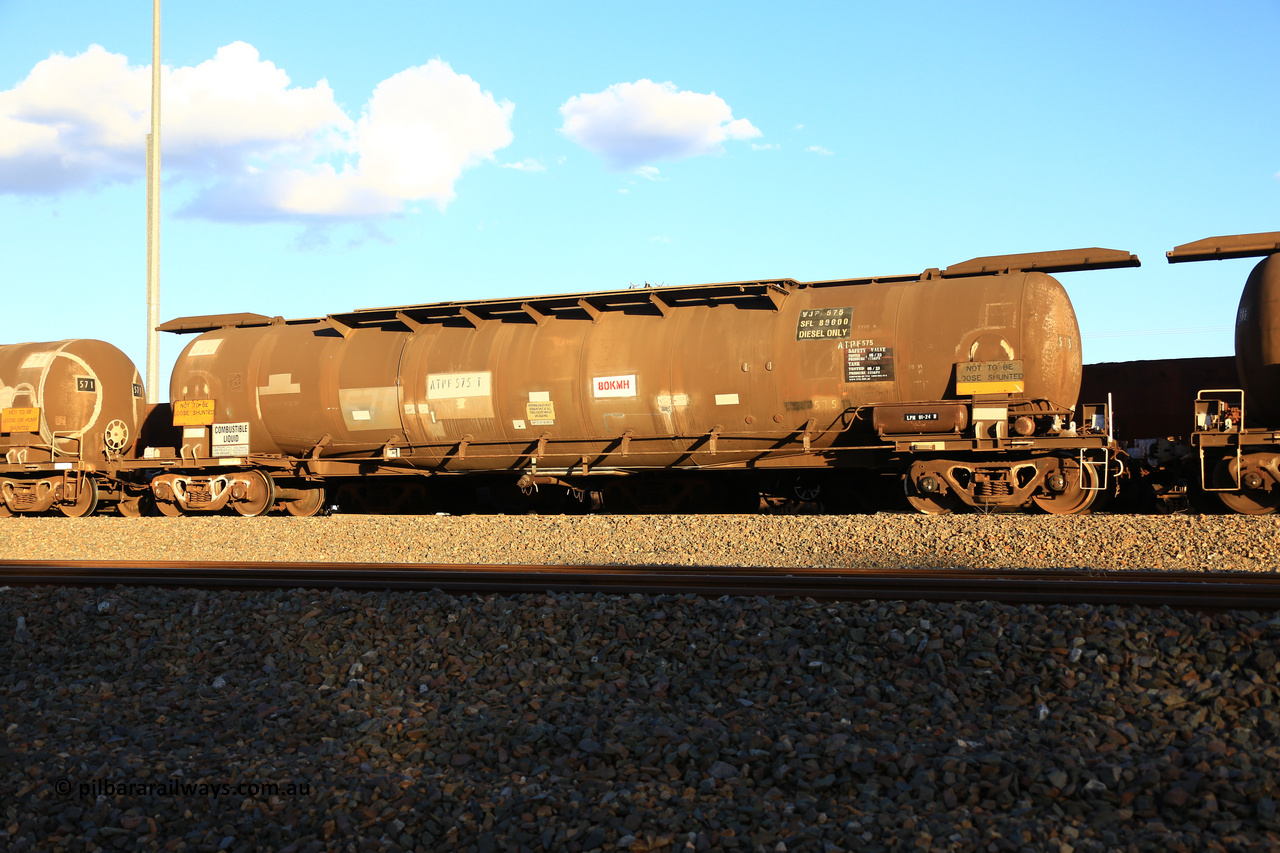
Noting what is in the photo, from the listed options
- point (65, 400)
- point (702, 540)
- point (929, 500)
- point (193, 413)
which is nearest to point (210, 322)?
point (193, 413)

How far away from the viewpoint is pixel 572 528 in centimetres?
1161

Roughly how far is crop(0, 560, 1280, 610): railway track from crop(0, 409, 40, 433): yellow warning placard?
8.73 meters

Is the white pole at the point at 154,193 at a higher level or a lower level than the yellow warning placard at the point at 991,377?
higher

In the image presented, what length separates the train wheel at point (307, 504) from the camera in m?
15.8

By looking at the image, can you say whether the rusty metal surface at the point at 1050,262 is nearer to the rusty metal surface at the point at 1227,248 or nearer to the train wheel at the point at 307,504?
the rusty metal surface at the point at 1227,248

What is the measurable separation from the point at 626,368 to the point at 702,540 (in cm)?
345

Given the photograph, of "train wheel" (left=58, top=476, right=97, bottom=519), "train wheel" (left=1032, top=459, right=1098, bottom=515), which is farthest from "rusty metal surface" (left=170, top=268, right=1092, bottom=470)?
"train wheel" (left=58, top=476, right=97, bottom=519)

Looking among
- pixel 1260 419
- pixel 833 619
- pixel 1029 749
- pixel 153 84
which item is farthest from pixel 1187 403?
pixel 153 84

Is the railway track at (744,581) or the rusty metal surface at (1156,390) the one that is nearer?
the railway track at (744,581)

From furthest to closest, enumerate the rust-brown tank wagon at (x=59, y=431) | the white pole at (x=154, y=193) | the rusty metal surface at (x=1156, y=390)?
the white pole at (x=154, y=193), the rust-brown tank wagon at (x=59, y=431), the rusty metal surface at (x=1156, y=390)

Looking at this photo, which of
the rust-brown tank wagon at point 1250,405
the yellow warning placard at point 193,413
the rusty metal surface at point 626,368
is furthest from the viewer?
the yellow warning placard at point 193,413

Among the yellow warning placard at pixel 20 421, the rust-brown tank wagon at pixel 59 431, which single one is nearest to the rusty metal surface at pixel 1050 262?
the rust-brown tank wagon at pixel 59 431

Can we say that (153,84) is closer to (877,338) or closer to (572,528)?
(572,528)

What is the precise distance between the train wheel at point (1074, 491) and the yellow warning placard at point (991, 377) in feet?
3.84
